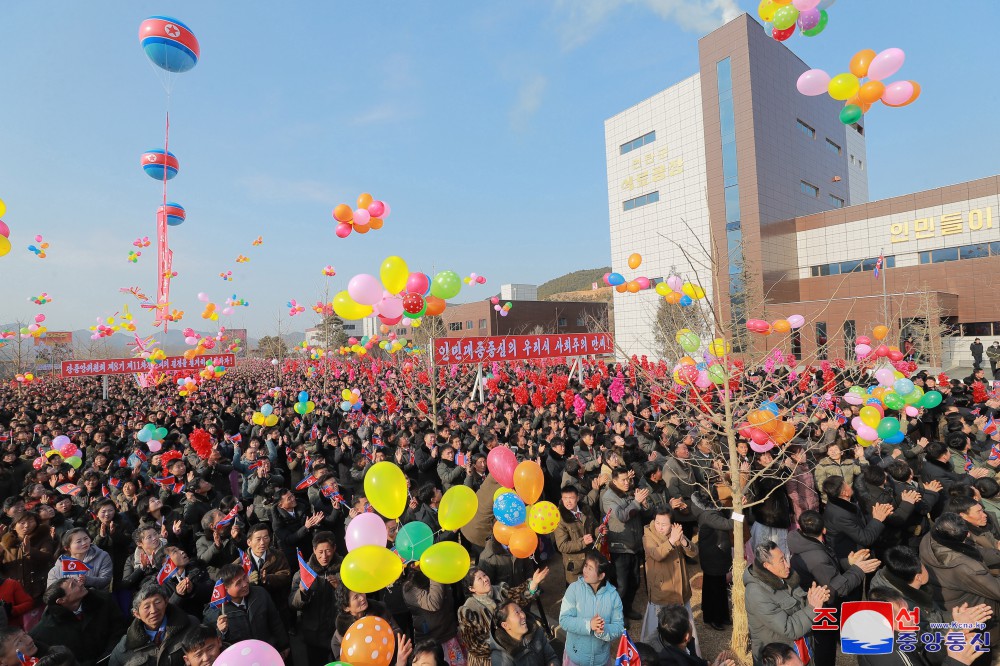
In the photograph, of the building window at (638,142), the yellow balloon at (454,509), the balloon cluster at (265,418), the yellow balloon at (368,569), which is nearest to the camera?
the yellow balloon at (368,569)

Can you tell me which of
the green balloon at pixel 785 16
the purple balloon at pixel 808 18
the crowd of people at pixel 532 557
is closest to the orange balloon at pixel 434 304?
the crowd of people at pixel 532 557

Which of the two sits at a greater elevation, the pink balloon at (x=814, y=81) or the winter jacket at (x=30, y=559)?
the pink balloon at (x=814, y=81)

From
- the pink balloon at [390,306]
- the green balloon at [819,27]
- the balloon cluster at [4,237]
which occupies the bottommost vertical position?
the pink balloon at [390,306]

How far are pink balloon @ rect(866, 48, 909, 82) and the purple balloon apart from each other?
864mm

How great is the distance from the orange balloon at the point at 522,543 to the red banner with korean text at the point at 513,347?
7344 mm

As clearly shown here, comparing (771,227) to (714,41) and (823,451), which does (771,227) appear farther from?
(823,451)

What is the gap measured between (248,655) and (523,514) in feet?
7.18

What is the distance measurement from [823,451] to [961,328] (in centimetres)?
2545

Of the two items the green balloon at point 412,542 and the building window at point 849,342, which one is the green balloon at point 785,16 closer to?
the building window at point 849,342

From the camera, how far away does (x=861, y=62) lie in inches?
235

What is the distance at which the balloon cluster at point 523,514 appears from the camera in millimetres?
3883

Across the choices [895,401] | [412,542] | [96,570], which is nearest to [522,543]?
[412,542]

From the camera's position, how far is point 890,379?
7699mm

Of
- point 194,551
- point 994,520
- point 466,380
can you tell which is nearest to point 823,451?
point 994,520
